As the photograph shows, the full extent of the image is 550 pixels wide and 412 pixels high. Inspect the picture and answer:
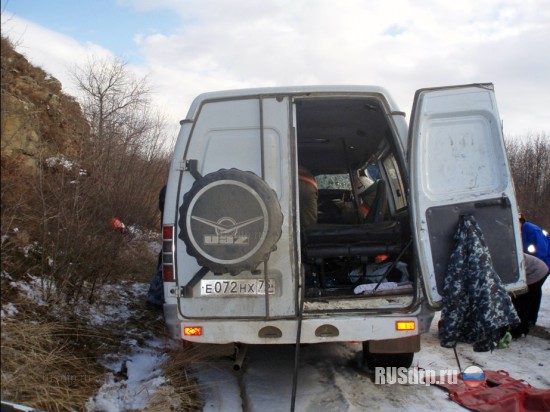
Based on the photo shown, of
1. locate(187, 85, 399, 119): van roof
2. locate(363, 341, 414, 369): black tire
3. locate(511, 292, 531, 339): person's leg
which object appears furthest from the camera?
locate(511, 292, 531, 339): person's leg

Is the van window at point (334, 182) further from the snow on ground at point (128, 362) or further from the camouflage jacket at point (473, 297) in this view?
the camouflage jacket at point (473, 297)

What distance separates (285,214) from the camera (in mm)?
3730

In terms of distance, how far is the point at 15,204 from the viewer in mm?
3820

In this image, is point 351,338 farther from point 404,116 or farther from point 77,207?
point 77,207

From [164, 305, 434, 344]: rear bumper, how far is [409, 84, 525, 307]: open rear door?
1.07 ft

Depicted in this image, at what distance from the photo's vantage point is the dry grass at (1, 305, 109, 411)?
9.92 feet

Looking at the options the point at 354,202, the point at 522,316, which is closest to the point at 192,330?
the point at 354,202

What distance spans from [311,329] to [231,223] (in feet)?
3.32

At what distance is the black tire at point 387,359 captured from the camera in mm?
4218

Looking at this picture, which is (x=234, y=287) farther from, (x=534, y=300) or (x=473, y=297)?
(x=534, y=300)

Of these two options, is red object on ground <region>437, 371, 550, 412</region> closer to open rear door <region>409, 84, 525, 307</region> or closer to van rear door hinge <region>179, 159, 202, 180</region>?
open rear door <region>409, 84, 525, 307</region>

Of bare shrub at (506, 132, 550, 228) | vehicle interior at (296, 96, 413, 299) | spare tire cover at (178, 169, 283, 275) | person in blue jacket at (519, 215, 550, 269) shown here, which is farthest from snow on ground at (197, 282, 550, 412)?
bare shrub at (506, 132, 550, 228)

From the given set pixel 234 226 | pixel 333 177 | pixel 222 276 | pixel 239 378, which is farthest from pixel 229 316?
pixel 333 177

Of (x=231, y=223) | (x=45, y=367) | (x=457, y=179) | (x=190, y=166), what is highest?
(x=190, y=166)
